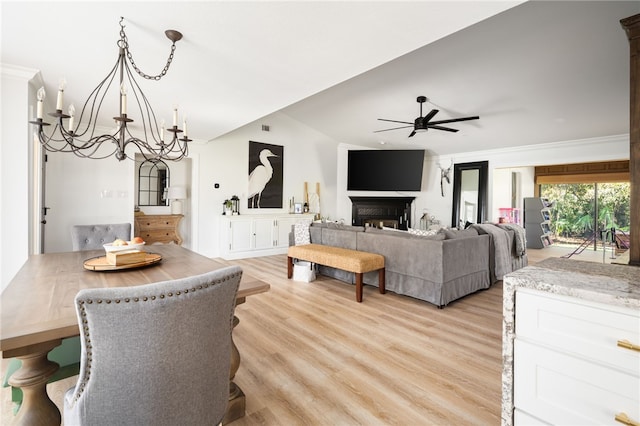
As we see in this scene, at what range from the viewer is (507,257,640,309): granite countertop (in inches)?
36.2

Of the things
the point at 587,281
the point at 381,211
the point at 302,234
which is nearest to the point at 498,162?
the point at 381,211

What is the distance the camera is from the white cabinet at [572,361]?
2.96 ft

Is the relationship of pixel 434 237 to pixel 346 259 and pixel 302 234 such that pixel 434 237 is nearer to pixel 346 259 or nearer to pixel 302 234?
pixel 346 259

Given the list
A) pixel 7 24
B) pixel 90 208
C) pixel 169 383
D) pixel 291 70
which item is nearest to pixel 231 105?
pixel 291 70

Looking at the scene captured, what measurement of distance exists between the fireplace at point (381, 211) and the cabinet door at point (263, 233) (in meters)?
2.54

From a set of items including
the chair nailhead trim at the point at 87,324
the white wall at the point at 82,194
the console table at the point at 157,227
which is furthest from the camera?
the console table at the point at 157,227

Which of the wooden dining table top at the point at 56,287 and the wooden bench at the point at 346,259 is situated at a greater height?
the wooden dining table top at the point at 56,287

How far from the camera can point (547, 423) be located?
1.04m

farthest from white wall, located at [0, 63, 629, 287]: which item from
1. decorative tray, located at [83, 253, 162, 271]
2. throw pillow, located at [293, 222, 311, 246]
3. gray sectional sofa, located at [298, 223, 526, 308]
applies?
gray sectional sofa, located at [298, 223, 526, 308]

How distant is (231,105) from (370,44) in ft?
6.59

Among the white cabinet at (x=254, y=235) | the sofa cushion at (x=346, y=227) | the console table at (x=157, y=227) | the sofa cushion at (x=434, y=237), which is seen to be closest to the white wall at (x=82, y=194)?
the console table at (x=157, y=227)

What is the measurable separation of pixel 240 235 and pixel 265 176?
1432 millimetres

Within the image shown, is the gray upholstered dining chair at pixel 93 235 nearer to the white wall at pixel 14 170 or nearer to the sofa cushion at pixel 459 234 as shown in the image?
the white wall at pixel 14 170

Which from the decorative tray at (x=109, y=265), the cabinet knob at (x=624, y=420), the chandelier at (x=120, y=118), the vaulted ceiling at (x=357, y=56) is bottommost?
the cabinet knob at (x=624, y=420)
